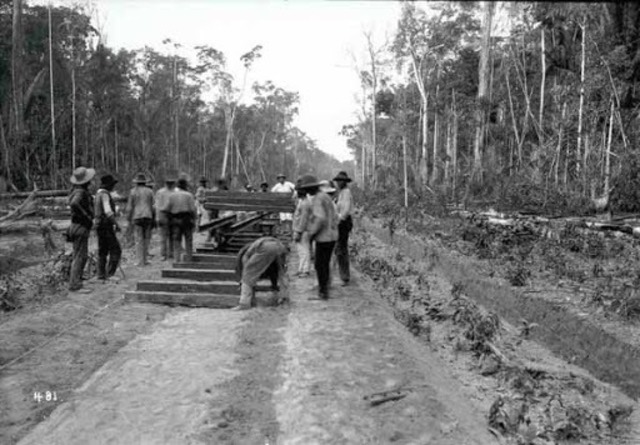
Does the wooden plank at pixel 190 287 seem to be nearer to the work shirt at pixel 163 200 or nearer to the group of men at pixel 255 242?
the group of men at pixel 255 242

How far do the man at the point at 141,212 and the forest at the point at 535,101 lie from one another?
6.58 metres

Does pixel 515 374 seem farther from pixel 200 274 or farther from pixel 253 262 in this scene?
pixel 200 274

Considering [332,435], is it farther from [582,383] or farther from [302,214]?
[302,214]

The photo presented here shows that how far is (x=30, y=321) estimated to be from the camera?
20.7 ft

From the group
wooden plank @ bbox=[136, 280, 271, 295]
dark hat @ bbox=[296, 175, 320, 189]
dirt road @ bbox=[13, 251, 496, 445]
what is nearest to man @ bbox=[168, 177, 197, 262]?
wooden plank @ bbox=[136, 280, 271, 295]

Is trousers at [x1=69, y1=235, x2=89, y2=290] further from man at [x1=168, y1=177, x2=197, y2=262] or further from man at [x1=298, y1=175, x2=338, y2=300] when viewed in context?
man at [x1=298, y1=175, x2=338, y2=300]

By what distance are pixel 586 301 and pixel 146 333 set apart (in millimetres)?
5544

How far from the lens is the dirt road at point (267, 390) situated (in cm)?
384

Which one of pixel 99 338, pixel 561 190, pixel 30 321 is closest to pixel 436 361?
pixel 99 338

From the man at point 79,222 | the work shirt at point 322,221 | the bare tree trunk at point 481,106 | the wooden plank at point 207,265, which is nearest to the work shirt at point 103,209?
the man at point 79,222

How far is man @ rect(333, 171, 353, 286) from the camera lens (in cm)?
881

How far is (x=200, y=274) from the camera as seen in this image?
825 cm

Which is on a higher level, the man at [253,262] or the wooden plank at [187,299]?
the man at [253,262]

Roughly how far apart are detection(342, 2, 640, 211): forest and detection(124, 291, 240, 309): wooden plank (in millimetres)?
4716
